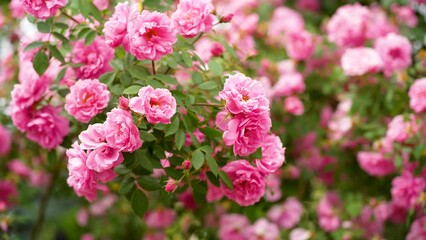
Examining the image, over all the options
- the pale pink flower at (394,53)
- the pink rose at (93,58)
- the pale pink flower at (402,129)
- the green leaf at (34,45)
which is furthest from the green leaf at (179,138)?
the pale pink flower at (394,53)

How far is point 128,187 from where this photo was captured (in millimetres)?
1458

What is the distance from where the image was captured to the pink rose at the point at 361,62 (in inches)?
86.8

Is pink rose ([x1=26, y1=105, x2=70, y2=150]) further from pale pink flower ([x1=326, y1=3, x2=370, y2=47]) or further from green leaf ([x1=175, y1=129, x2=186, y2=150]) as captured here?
pale pink flower ([x1=326, y1=3, x2=370, y2=47])

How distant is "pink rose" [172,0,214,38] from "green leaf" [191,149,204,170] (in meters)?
0.32

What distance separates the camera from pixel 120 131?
4.19 feet

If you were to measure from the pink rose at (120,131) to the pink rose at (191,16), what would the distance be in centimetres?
33

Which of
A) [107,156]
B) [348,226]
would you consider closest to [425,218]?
[348,226]

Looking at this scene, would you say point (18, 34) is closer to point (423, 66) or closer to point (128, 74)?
point (128, 74)

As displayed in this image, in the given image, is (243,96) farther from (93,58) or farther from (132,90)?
(93,58)

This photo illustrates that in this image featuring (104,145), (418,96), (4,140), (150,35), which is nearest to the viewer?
(104,145)

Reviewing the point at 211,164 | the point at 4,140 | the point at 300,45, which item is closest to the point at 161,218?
the point at 4,140

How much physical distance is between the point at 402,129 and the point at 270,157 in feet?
2.33

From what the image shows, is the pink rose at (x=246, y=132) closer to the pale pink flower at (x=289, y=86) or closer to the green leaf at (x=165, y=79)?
the green leaf at (x=165, y=79)

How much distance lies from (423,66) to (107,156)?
145 cm
